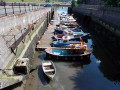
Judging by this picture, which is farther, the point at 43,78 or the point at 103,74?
the point at 103,74

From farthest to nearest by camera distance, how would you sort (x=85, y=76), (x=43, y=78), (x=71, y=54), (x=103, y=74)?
(x=71, y=54) → (x=103, y=74) → (x=85, y=76) → (x=43, y=78)

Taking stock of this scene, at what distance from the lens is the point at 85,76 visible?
1580 centimetres

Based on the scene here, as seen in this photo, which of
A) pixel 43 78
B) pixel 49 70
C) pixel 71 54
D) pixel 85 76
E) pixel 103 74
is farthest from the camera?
pixel 71 54

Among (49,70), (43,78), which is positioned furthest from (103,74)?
(43,78)

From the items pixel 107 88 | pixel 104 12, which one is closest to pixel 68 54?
pixel 107 88

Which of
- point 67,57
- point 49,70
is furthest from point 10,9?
point 49,70

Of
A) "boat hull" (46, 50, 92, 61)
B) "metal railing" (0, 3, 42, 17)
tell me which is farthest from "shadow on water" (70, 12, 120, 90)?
"metal railing" (0, 3, 42, 17)

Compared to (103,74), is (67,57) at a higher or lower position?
higher

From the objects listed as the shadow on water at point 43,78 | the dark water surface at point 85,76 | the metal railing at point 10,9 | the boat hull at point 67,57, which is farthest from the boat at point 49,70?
the metal railing at point 10,9

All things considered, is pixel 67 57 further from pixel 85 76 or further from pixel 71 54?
pixel 85 76

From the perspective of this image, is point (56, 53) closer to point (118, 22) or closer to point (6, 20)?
point (6, 20)

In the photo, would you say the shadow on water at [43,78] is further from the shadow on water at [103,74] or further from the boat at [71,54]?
the boat at [71,54]

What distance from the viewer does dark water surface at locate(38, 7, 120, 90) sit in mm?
13934

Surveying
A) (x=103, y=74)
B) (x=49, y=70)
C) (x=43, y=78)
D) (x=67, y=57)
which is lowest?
(x=103, y=74)
